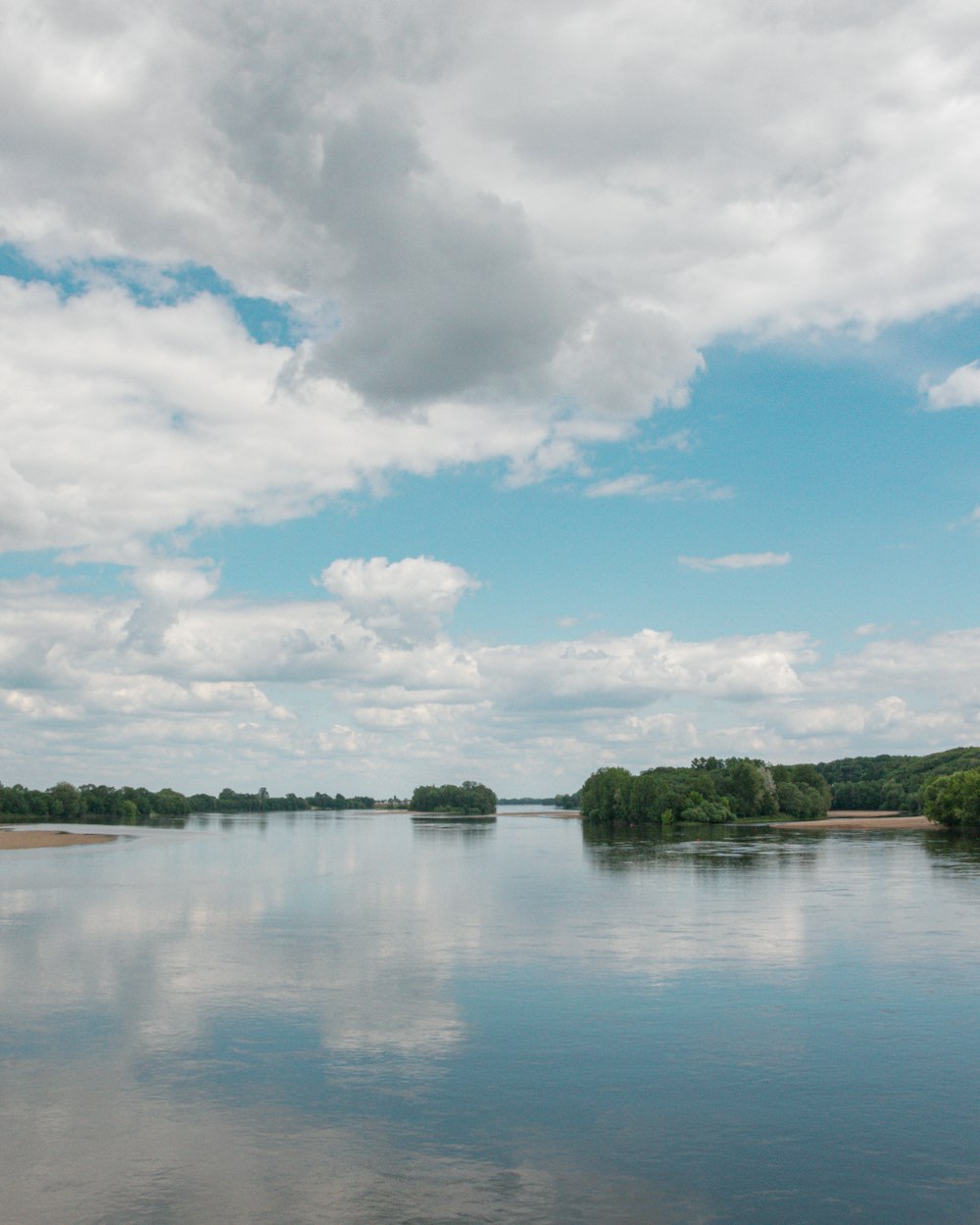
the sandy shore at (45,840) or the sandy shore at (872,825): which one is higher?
the sandy shore at (45,840)

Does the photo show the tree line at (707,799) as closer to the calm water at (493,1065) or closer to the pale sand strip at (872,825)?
the pale sand strip at (872,825)

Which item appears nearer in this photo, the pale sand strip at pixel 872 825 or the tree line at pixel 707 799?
the pale sand strip at pixel 872 825

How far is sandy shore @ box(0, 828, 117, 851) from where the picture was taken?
114606 mm

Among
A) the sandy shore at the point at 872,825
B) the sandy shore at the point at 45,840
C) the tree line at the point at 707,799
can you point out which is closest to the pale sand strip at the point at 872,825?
the sandy shore at the point at 872,825

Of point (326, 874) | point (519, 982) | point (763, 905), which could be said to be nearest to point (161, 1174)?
point (519, 982)

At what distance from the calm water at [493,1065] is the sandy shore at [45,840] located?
68.2 metres

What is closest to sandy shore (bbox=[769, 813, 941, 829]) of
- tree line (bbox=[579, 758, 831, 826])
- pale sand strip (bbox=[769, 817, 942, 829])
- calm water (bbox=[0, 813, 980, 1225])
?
pale sand strip (bbox=[769, 817, 942, 829])

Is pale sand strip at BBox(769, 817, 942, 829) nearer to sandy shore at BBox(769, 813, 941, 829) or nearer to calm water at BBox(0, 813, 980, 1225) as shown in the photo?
sandy shore at BBox(769, 813, 941, 829)

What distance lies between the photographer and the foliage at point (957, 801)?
128 meters

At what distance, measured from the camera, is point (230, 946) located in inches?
1633

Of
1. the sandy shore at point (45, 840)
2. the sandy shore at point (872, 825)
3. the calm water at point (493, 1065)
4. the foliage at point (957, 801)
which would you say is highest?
the foliage at point (957, 801)

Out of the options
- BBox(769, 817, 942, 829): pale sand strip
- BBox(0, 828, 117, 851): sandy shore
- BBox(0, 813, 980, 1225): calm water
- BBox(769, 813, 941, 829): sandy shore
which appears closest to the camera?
BBox(0, 813, 980, 1225): calm water

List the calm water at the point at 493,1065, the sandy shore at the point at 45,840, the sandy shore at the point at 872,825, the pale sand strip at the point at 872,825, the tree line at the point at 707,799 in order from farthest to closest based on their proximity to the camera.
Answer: the tree line at the point at 707,799, the sandy shore at the point at 872,825, the pale sand strip at the point at 872,825, the sandy shore at the point at 45,840, the calm water at the point at 493,1065

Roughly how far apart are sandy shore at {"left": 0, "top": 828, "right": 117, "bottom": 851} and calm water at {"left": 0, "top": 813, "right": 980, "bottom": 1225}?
224 ft
